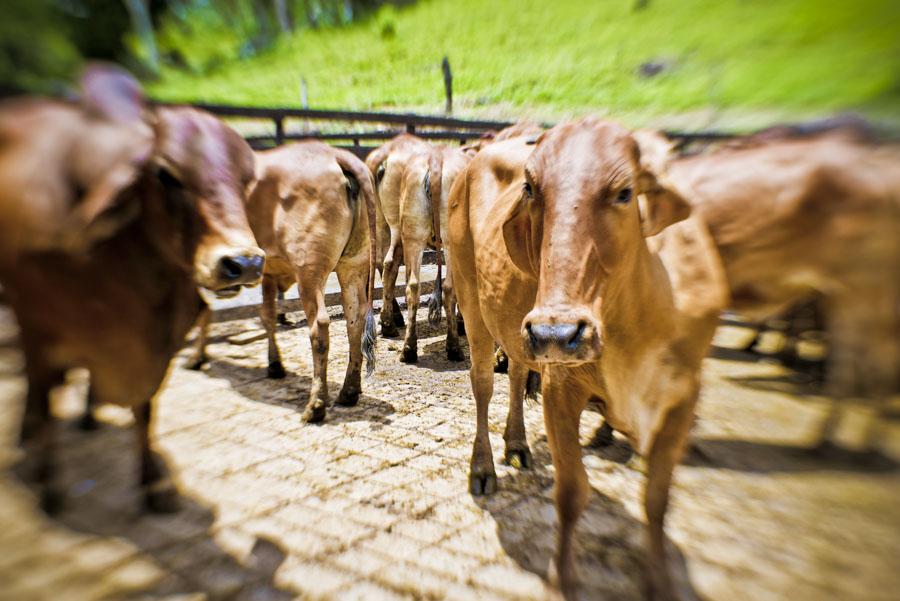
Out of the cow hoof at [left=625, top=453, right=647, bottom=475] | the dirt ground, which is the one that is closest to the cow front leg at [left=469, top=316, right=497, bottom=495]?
the dirt ground

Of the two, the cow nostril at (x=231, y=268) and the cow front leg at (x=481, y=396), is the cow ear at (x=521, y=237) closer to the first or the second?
the cow nostril at (x=231, y=268)

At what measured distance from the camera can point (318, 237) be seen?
383 cm

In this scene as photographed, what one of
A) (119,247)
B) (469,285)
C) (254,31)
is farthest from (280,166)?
(119,247)

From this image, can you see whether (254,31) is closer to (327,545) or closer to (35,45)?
(35,45)

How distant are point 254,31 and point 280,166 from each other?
2519mm

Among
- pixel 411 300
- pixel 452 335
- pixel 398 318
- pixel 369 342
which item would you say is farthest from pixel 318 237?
pixel 398 318

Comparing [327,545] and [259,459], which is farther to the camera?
[327,545]

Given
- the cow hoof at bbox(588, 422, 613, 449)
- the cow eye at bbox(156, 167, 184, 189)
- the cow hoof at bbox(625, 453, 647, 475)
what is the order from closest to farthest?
the cow eye at bbox(156, 167, 184, 189)
the cow hoof at bbox(625, 453, 647, 475)
the cow hoof at bbox(588, 422, 613, 449)

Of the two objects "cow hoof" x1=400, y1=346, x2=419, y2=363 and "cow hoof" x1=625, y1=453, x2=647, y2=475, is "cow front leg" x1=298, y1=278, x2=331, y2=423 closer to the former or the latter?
"cow hoof" x1=400, y1=346, x2=419, y2=363

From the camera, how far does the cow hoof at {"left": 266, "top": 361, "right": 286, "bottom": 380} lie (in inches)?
169

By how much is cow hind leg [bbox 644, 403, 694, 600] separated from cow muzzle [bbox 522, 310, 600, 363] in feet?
2.22

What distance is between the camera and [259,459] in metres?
1.79

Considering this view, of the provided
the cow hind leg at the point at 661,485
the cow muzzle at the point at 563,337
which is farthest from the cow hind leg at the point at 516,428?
the cow muzzle at the point at 563,337

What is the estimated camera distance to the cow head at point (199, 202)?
3.66 ft
